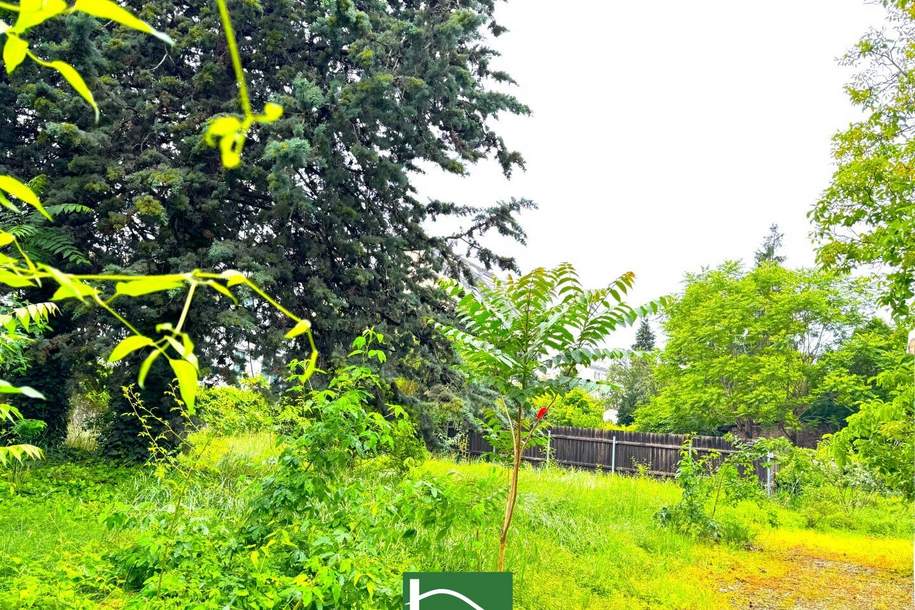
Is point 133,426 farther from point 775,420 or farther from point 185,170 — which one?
point 775,420

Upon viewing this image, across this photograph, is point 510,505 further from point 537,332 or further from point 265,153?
point 265,153

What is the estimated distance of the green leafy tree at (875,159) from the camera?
6758 mm

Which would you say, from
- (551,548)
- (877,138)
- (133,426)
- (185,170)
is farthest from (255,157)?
(877,138)

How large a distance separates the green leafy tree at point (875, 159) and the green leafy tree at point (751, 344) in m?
14.2

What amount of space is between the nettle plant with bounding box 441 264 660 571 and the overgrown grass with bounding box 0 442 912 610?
0.66 metres

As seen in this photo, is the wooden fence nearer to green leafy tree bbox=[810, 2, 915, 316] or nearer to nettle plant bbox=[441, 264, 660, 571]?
green leafy tree bbox=[810, 2, 915, 316]

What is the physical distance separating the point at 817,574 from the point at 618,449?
29.9 ft

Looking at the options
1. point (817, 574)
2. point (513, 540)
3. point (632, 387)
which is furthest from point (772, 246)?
point (513, 540)

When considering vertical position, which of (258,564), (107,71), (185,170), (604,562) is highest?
(107,71)

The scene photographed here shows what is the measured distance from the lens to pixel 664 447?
49.2ft

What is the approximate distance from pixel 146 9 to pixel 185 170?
2.04 m

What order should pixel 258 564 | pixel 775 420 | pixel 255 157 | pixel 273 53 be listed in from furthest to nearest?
pixel 775 420
pixel 273 53
pixel 255 157
pixel 258 564

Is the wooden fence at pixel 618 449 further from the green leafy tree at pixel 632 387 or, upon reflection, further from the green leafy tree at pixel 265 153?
the green leafy tree at pixel 632 387

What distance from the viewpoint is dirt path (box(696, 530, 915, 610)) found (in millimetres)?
5492
